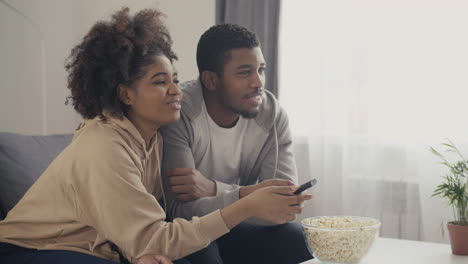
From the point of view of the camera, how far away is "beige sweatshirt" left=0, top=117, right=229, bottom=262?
1.35 m

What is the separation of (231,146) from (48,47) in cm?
187

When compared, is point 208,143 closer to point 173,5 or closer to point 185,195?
point 185,195

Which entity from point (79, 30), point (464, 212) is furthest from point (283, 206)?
point (79, 30)

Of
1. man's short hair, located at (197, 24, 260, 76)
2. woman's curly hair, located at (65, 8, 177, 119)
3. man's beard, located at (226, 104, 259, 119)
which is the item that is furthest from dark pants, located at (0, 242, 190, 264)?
man's short hair, located at (197, 24, 260, 76)

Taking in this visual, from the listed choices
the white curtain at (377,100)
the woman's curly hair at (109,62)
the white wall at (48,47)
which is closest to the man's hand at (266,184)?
the woman's curly hair at (109,62)

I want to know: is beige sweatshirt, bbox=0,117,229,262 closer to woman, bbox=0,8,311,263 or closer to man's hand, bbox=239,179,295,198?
woman, bbox=0,8,311,263

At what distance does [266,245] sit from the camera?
1820mm

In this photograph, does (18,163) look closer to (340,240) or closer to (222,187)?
(222,187)

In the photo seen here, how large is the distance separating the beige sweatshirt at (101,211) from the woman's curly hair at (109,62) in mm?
62

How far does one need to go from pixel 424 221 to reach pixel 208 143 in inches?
61.0

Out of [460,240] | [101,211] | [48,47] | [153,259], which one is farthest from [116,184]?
[48,47]

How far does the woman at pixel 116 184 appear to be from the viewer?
136 centimetres

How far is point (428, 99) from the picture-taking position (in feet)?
9.64

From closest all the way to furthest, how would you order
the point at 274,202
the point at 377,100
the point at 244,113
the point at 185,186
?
the point at 274,202
the point at 185,186
the point at 244,113
the point at 377,100
